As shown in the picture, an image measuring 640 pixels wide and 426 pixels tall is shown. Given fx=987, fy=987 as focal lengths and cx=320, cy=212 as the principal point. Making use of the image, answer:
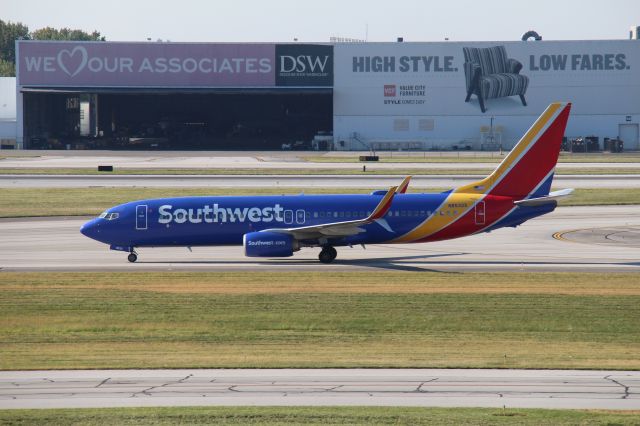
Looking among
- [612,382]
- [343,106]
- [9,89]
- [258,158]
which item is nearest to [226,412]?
[612,382]

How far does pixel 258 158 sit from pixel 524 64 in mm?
40854

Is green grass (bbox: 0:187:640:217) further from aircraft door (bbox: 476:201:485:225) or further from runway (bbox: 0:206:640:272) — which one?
aircraft door (bbox: 476:201:485:225)

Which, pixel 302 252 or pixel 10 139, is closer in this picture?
pixel 302 252

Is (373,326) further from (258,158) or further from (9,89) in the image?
(9,89)

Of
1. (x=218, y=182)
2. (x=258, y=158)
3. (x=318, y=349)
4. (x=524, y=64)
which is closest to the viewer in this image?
(x=318, y=349)

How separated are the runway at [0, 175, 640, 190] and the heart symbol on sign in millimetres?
47833

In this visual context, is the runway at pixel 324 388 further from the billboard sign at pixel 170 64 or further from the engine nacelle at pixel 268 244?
the billboard sign at pixel 170 64

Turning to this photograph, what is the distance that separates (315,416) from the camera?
2194 cm

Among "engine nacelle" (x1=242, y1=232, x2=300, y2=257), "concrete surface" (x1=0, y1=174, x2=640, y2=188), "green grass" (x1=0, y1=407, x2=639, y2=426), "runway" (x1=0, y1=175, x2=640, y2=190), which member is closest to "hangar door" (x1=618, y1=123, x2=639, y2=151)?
"runway" (x1=0, y1=175, x2=640, y2=190)

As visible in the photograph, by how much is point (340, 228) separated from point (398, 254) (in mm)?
6089

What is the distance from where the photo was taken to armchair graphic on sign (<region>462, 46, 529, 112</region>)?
455 ft

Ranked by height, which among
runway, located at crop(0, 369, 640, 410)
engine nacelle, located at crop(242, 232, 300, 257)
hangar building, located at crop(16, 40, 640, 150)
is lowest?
runway, located at crop(0, 369, 640, 410)

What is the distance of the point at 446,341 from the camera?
31609 mm

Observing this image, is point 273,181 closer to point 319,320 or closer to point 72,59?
point 319,320
